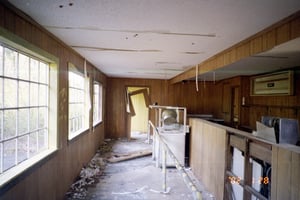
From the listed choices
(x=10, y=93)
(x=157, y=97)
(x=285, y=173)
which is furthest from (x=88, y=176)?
(x=157, y=97)

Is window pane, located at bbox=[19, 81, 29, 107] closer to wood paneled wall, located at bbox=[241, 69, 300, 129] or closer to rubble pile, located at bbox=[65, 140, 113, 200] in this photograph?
rubble pile, located at bbox=[65, 140, 113, 200]

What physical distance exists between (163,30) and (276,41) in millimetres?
1064

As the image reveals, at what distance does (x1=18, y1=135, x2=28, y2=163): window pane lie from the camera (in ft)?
7.87

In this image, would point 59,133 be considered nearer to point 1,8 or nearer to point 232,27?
point 1,8

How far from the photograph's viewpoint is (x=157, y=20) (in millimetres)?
2180

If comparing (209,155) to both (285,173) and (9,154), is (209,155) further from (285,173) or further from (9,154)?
(9,154)

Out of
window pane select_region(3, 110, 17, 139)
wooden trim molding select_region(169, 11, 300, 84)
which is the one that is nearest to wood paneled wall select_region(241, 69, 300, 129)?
wooden trim molding select_region(169, 11, 300, 84)

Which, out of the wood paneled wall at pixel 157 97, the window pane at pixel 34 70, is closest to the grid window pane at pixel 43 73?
the window pane at pixel 34 70

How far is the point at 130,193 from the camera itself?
3.74 m

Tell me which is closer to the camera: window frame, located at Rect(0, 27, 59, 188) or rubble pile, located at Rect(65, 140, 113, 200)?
window frame, located at Rect(0, 27, 59, 188)

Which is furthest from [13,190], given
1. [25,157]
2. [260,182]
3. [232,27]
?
[232,27]

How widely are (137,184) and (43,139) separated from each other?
1.86m

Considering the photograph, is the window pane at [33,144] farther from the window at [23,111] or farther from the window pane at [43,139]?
the window pane at [43,139]

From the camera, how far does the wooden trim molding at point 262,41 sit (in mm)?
1960
